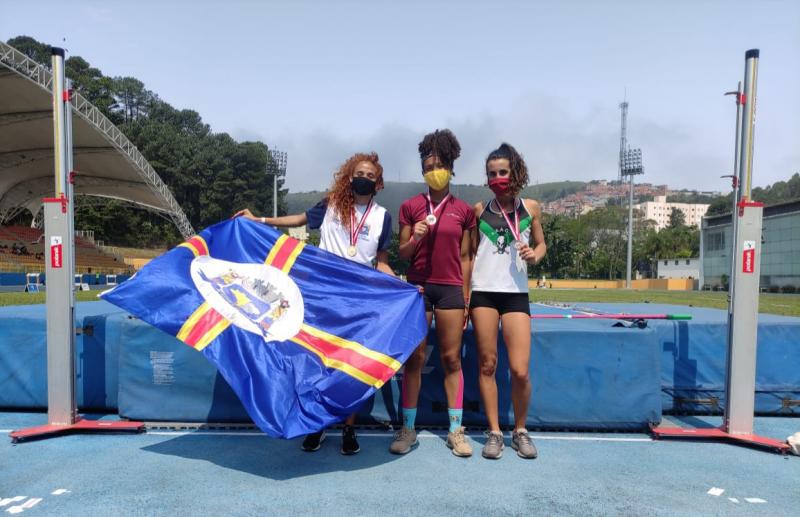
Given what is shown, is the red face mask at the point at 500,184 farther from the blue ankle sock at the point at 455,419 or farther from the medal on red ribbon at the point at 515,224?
the blue ankle sock at the point at 455,419

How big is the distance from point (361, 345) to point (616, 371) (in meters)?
2.16

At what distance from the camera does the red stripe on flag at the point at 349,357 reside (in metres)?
3.19

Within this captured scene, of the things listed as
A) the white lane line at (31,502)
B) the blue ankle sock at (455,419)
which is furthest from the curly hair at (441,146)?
the white lane line at (31,502)

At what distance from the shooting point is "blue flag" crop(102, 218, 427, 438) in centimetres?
309

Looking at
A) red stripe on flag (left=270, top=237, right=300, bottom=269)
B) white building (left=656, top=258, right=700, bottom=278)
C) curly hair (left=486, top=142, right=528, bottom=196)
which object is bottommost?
white building (left=656, top=258, right=700, bottom=278)

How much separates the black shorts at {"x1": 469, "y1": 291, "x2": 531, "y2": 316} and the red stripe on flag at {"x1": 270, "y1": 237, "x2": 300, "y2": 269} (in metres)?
1.39

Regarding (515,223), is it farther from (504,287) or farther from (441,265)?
(441,265)

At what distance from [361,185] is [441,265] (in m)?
0.82

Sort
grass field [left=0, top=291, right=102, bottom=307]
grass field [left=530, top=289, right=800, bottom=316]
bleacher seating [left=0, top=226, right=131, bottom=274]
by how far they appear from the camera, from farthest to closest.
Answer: bleacher seating [left=0, top=226, right=131, bottom=274] < grass field [left=530, top=289, right=800, bottom=316] < grass field [left=0, top=291, right=102, bottom=307]

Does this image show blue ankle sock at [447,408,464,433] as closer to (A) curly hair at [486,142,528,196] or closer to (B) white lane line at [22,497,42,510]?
(A) curly hair at [486,142,528,196]

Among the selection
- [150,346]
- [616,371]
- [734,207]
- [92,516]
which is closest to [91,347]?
[150,346]

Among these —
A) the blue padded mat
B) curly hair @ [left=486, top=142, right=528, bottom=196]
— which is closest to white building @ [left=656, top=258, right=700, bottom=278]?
the blue padded mat

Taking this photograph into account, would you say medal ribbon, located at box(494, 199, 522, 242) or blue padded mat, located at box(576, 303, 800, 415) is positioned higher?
medal ribbon, located at box(494, 199, 522, 242)

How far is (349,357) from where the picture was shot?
10.7 ft
